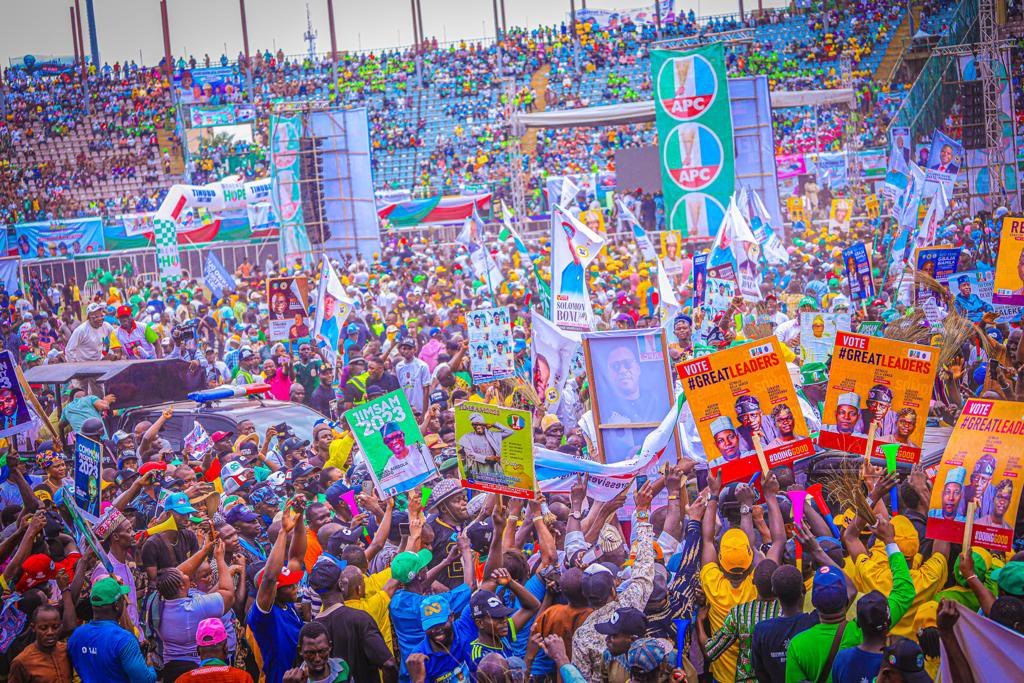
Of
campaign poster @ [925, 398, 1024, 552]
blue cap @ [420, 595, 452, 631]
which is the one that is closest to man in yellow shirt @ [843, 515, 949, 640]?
campaign poster @ [925, 398, 1024, 552]

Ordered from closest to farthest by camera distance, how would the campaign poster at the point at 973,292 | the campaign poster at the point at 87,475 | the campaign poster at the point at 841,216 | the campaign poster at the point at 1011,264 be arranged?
the campaign poster at the point at 87,475, the campaign poster at the point at 1011,264, the campaign poster at the point at 973,292, the campaign poster at the point at 841,216

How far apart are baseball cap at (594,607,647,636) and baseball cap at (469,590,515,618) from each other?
455mm

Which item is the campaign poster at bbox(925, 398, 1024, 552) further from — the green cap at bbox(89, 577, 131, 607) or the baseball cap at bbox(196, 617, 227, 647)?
the green cap at bbox(89, 577, 131, 607)

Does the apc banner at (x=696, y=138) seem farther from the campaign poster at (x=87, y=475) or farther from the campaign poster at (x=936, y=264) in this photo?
the campaign poster at (x=87, y=475)

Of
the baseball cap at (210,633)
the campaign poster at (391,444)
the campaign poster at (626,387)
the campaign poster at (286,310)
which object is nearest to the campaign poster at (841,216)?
the campaign poster at (286,310)

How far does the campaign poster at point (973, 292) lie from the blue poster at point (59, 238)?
2021 centimetres

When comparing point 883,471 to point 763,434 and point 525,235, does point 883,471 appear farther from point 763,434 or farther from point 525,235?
point 525,235

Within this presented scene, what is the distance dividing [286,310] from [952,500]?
983cm

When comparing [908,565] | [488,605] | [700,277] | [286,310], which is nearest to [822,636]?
[908,565]

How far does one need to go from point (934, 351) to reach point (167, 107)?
40.2m

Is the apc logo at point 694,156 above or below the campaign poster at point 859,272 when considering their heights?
above

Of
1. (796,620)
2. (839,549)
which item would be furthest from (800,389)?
(796,620)

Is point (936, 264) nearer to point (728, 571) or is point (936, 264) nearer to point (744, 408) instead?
point (744, 408)

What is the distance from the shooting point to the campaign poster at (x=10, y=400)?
6.57 metres
